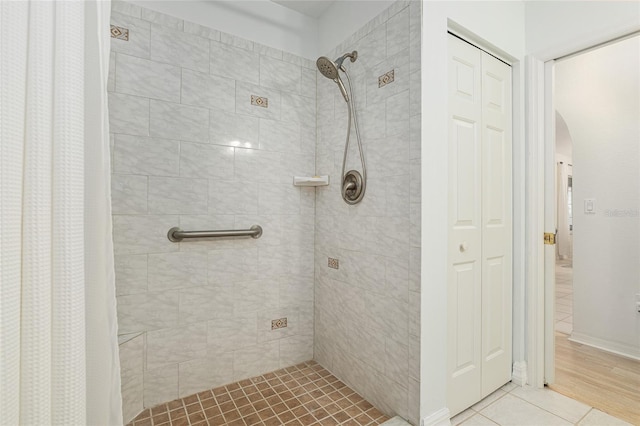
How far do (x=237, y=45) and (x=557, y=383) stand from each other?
2802 mm

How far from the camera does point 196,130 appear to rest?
1.70m

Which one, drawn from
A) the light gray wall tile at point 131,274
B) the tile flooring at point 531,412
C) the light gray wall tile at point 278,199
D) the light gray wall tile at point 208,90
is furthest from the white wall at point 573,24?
the light gray wall tile at point 131,274

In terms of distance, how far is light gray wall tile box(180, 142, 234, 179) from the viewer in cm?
167

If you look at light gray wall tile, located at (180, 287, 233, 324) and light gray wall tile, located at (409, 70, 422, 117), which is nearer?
light gray wall tile, located at (409, 70, 422, 117)

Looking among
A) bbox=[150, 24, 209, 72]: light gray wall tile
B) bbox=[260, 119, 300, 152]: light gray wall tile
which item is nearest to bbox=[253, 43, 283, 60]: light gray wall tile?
bbox=[150, 24, 209, 72]: light gray wall tile

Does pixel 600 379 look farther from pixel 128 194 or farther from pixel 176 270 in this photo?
pixel 128 194

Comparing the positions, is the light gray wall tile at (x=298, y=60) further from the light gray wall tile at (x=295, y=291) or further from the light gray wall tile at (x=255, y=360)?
the light gray wall tile at (x=255, y=360)

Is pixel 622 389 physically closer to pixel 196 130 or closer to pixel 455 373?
pixel 455 373

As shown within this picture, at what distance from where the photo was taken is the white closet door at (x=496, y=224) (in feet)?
5.59

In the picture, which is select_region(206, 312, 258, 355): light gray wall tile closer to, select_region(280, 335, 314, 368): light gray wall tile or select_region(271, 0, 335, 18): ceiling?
select_region(280, 335, 314, 368): light gray wall tile

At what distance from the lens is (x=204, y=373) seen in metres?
1.73

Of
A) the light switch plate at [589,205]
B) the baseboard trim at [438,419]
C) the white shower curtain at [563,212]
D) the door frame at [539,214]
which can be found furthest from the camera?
the white shower curtain at [563,212]

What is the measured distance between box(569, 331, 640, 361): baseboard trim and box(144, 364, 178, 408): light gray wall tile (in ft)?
9.87

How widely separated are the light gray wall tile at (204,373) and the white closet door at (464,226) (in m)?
1.22
